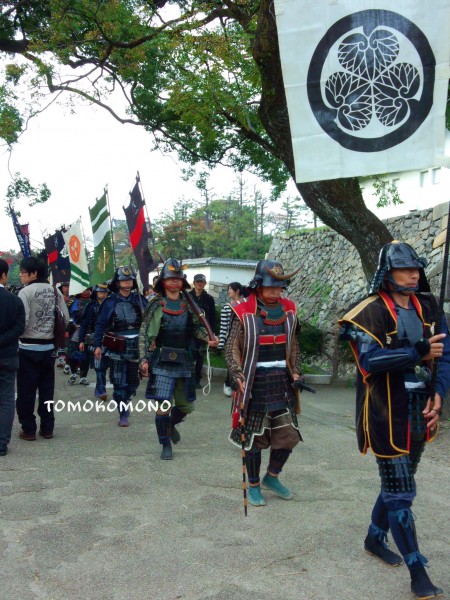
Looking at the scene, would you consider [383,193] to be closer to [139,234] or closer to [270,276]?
[139,234]

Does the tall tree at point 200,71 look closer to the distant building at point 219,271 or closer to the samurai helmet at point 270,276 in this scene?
the samurai helmet at point 270,276

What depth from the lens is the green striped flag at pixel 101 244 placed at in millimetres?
8484

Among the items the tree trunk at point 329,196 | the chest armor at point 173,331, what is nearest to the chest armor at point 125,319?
the chest armor at point 173,331

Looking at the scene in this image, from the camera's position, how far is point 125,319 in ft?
27.5

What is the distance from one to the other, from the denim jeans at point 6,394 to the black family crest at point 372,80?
13.5 feet

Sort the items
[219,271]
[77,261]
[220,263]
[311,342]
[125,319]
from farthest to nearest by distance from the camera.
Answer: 1. [219,271]
2. [220,263]
3. [311,342]
4. [77,261]
5. [125,319]

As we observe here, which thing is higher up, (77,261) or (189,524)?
(77,261)

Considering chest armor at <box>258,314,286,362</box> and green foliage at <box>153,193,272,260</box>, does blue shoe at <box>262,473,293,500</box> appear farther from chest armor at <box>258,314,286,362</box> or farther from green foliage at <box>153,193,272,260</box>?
green foliage at <box>153,193,272,260</box>

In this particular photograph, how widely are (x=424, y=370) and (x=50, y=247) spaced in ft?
39.4

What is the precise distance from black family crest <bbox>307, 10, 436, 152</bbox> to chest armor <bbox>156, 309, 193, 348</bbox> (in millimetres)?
3116

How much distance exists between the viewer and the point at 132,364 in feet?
26.9

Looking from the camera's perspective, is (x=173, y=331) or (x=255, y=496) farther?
(x=173, y=331)

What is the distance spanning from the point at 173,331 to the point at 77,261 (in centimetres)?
415

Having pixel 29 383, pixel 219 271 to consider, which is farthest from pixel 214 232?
pixel 29 383
